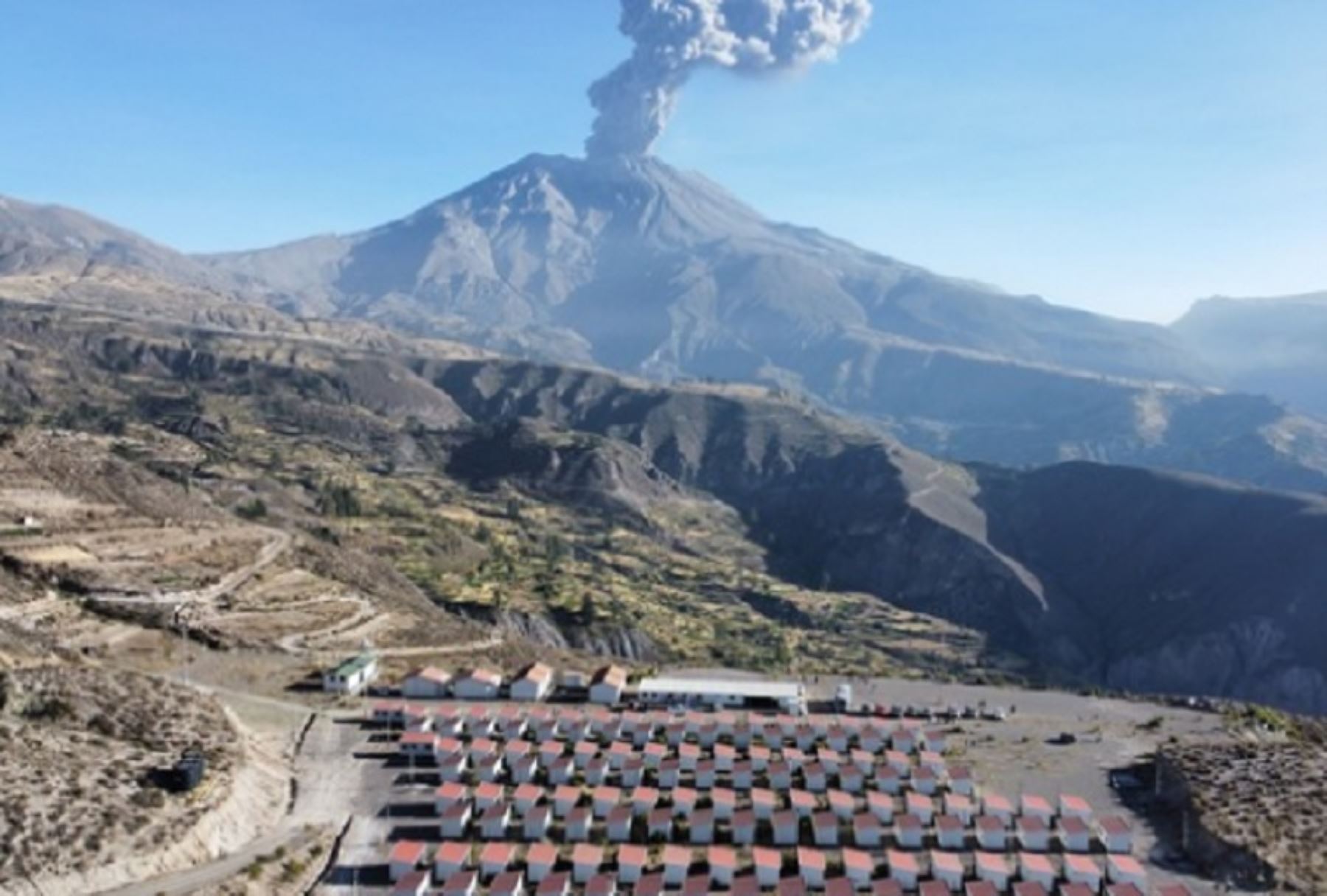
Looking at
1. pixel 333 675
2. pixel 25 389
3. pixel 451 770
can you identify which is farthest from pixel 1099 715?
pixel 25 389

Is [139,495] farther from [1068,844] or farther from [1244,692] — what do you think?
[1244,692]

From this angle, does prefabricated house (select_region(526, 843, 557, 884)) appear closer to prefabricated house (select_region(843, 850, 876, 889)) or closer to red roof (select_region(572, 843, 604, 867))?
red roof (select_region(572, 843, 604, 867))

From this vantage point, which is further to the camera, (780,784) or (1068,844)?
(780,784)

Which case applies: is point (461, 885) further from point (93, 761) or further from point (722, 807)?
point (93, 761)

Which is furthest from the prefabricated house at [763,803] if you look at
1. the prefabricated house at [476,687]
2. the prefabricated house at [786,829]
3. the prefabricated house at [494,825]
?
the prefabricated house at [476,687]

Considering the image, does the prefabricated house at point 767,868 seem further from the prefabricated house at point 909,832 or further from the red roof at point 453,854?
the red roof at point 453,854

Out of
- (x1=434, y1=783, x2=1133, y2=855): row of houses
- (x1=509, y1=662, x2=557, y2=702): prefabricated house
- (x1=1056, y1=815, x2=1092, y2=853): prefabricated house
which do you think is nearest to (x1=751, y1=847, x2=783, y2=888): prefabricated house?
(x1=434, y1=783, x2=1133, y2=855): row of houses
